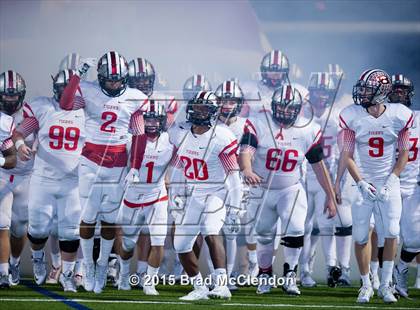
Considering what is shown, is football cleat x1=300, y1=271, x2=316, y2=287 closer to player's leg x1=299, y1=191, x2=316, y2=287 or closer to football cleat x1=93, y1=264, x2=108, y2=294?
player's leg x1=299, y1=191, x2=316, y2=287

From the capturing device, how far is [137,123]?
8.05 m

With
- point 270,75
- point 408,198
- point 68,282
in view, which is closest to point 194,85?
point 270,75

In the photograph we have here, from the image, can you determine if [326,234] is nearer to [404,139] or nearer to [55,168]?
[404,139]

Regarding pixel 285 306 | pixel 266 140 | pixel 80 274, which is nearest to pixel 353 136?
pixel 266 140

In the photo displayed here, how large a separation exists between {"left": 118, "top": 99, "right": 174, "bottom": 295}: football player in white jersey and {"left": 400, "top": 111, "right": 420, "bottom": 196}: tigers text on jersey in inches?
63.0

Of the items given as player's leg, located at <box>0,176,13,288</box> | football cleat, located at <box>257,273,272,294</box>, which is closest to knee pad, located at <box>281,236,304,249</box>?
football cleat, located at <box>257,273,272,294</box>

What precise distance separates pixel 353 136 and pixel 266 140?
29.0 inches

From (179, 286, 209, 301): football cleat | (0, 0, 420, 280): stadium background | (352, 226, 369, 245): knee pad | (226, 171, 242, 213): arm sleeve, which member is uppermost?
(0, 0, 420, 280): stadium background

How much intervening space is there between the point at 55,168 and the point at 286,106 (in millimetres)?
1609

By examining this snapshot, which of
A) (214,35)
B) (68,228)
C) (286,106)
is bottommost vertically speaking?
(68,228)

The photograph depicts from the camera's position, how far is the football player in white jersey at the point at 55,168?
320 inches

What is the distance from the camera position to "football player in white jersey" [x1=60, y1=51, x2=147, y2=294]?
7992mm

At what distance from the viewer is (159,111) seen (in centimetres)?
824

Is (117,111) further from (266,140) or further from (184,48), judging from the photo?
(184,48)
